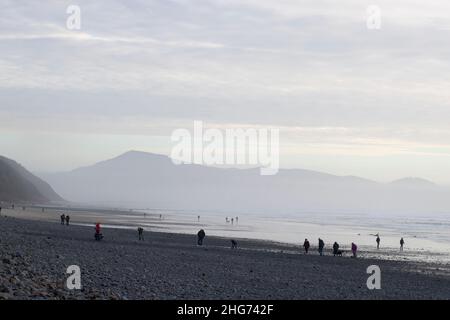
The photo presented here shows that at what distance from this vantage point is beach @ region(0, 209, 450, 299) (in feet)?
62.5

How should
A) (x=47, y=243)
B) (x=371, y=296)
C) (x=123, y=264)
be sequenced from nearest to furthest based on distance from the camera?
(x=371, y=296)
(x=123, y=264)
(x=47, y=243)

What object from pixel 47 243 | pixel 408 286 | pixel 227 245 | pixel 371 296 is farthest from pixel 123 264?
pixel 227 245

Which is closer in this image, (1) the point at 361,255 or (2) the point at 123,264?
(2) the point at 123,264

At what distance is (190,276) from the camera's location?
25.2 meters

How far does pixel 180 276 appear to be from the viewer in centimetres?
2495

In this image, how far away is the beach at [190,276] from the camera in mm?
19062
